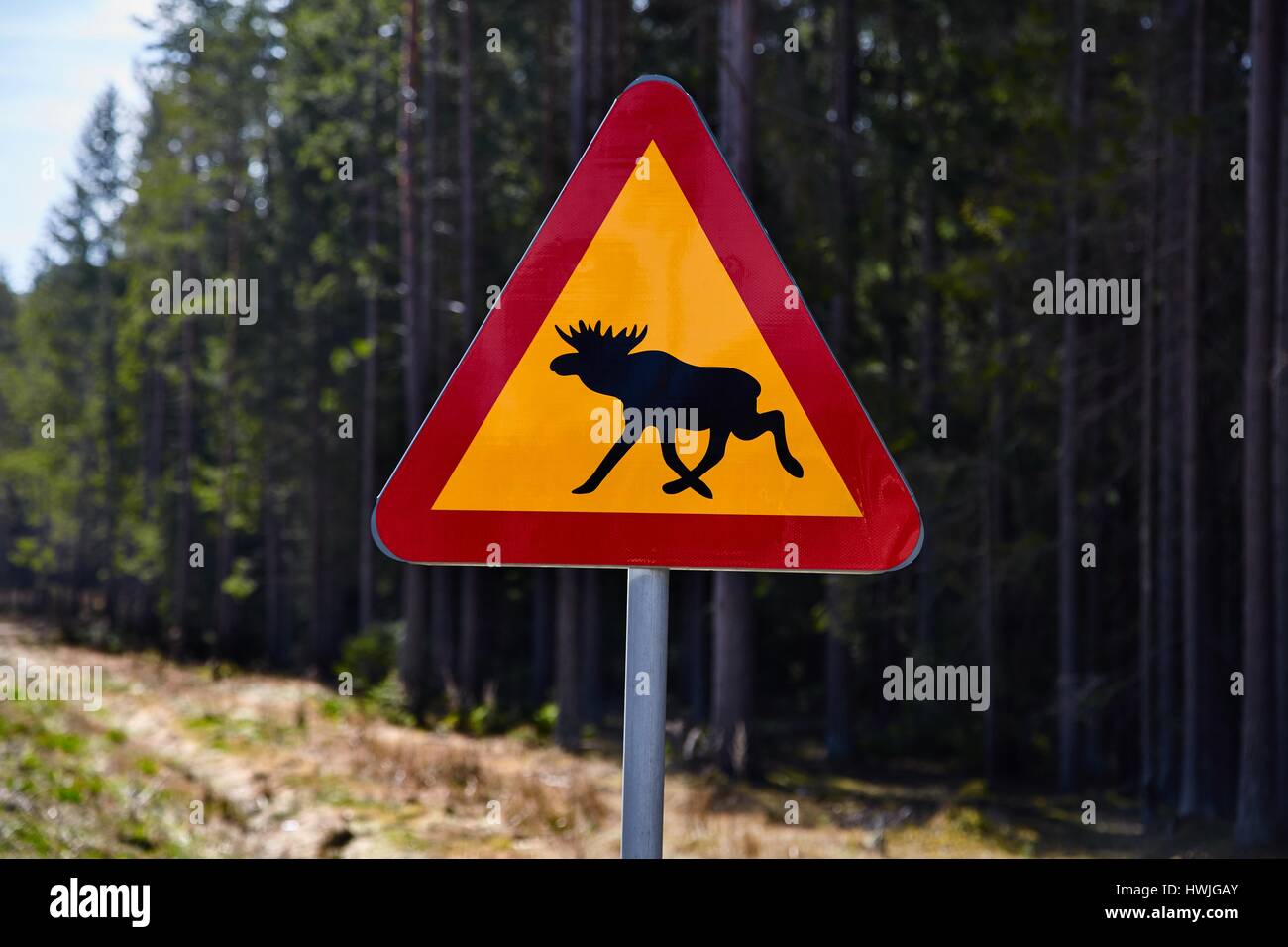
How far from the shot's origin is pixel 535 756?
18.2 meters

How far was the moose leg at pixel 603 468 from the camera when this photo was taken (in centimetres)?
260

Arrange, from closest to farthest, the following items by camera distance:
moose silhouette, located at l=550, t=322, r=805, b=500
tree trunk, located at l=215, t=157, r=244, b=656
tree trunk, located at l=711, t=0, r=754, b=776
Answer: moose silhouette, located at l=550, t=322, r=805, b=500, tree trunk, located at l=711, t=0, r=754, b=776, tree trunk, located at l=215, t=157, r=244, b=656

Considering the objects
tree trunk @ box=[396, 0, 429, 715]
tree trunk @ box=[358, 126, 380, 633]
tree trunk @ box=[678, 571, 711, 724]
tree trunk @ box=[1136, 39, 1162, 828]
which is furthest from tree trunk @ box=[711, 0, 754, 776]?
tree trunk @ box=[358, 126, 380, 633]

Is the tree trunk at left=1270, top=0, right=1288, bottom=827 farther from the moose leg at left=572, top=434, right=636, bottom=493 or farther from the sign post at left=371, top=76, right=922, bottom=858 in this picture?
the moose leg at left=572, top=434, right=636, bottom=493

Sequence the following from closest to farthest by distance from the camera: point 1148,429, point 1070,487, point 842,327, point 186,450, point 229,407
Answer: point 1148,429 → point 1070,487 → point 842,327 → point 229,407 → point 186,450

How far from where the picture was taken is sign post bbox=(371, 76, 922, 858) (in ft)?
8.50

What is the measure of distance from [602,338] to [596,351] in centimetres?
3

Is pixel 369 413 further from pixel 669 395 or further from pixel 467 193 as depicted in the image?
pixel 669 395

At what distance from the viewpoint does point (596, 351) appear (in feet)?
8.47

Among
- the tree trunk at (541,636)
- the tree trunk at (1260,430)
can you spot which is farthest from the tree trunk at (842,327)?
the tree trunk at (541,636)

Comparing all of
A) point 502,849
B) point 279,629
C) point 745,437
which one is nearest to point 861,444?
point 745,437

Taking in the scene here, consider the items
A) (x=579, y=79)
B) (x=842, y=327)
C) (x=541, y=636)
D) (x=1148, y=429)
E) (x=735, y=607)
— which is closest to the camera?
(x=735, y=607)

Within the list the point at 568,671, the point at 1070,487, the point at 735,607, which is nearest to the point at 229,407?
the point at 568,671

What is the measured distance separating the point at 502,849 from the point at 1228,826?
10456 mm
